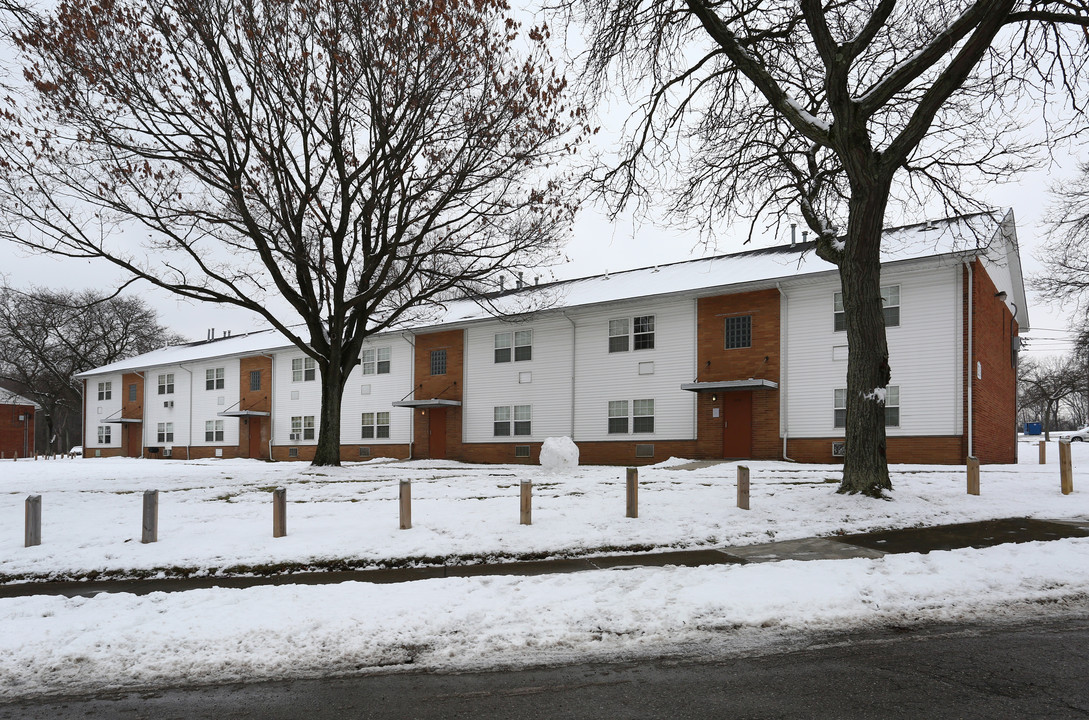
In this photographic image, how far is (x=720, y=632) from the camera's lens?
6109mm

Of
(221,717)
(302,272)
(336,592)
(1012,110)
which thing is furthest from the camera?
(302,272)

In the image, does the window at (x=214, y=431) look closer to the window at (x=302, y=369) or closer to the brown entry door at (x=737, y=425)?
the window at (x=302, y=369)

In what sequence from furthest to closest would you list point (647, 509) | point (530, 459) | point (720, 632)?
point (530, 459) → point (647, 509) → point (720, 632)

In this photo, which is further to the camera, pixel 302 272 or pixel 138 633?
pixel 302 272

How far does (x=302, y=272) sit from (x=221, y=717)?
18.6m

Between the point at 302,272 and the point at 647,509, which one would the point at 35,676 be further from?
the point at 302,272

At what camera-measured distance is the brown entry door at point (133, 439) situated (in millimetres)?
49156

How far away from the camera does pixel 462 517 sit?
11.8 m

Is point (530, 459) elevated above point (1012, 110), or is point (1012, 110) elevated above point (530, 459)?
point (1012, 110)

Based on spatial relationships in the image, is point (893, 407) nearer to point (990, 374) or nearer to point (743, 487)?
point (990, 374)

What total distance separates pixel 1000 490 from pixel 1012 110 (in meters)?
7.60

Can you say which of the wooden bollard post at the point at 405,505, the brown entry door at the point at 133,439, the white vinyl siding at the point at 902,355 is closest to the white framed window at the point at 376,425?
the white vinyl siding at the point at 902,355

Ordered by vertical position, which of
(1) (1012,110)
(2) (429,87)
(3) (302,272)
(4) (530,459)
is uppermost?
(2) (429,87)

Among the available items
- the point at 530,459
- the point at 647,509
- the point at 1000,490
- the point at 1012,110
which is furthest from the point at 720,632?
the point at 530,459
